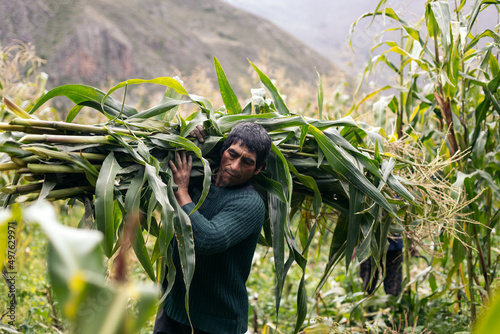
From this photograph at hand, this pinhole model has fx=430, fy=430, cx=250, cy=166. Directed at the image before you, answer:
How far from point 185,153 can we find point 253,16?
35.9 m

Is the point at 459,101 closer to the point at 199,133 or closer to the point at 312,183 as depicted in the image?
the point at 312,183

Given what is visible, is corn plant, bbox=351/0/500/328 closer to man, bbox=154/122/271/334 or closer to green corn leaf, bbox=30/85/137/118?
man, bbox=154/122/271/334

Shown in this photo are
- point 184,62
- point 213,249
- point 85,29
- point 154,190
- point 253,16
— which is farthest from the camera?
point 253,16

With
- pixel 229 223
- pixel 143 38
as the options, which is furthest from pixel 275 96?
pixel 143 38

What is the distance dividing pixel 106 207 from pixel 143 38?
26.8 meters

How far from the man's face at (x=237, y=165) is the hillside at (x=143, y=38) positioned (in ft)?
41.0

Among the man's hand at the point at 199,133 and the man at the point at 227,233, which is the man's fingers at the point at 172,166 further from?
the man's hand at the point at 199,133

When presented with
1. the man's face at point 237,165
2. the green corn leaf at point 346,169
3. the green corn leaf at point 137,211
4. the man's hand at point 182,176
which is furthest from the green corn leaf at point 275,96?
the green corn leaf at point 137,211

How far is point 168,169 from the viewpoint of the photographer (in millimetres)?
1518

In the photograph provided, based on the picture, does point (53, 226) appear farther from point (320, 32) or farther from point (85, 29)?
point (320, 32)

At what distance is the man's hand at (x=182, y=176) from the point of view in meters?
1.49

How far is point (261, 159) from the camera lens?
5.16ft

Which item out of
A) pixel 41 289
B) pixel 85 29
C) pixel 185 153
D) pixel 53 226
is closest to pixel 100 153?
pixel 185 153

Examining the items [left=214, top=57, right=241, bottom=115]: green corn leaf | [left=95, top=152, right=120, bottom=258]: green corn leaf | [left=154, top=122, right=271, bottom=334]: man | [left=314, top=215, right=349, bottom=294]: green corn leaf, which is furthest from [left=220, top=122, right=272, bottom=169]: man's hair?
[left=314, top=215, right=349, bottom=294]: green corn leaf
